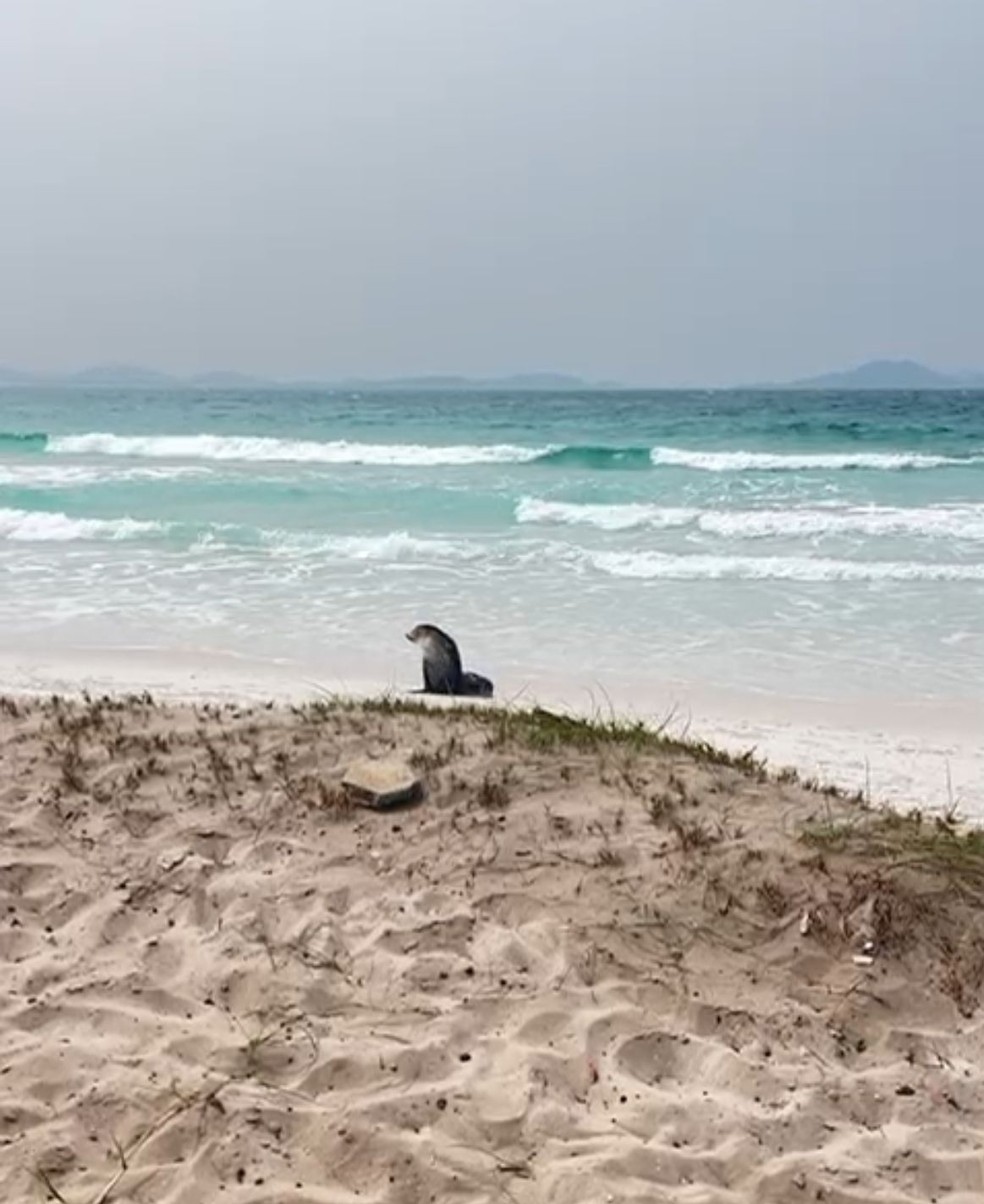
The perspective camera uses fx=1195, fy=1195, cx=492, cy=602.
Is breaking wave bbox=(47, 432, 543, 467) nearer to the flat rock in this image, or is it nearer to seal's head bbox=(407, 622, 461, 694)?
seal's head bbox=(407, 622, 461, 694)

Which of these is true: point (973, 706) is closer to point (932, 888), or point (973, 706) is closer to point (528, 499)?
point (932, 888)

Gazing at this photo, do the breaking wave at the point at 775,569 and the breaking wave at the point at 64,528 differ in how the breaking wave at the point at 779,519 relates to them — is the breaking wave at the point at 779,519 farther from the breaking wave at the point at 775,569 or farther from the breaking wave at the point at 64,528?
the breaking wave at the point at 64,528

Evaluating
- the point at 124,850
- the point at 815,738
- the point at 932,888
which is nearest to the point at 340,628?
the point at 815,738

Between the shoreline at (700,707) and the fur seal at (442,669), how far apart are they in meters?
0.24

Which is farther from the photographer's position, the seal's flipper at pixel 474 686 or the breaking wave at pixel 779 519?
the breaking wave at pixel 779 519

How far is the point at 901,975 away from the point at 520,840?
4.49 feet

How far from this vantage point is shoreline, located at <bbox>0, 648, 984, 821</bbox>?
643cm

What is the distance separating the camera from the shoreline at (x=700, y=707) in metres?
6.43

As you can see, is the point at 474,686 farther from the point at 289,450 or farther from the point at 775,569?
the point at 289,450

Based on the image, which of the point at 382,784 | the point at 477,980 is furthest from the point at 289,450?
the point at 477,980

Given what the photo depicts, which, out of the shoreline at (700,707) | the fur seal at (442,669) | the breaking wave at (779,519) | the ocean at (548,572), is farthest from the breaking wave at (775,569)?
the fur seal at (442,669)

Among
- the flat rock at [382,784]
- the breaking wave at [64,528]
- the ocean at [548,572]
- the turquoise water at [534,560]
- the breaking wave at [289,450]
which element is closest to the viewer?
the flat rock at [382,784]

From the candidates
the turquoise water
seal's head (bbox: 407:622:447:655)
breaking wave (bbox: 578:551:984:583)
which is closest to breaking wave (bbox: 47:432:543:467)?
the turquoise water

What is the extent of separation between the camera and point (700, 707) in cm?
811
